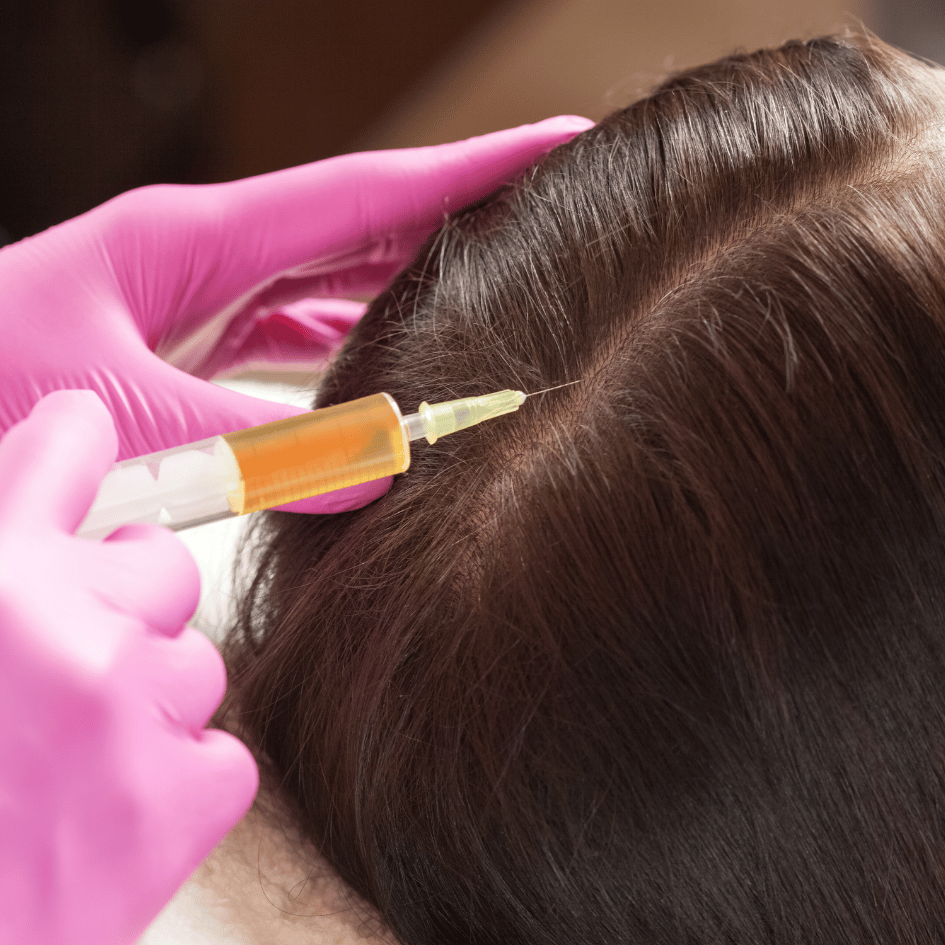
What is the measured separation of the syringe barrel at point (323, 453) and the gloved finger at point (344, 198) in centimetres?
32

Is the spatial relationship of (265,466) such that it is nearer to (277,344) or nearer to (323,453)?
(323,453)

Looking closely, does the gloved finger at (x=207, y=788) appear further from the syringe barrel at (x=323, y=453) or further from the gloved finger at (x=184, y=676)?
the syringe barrel at (x=323, y=453)

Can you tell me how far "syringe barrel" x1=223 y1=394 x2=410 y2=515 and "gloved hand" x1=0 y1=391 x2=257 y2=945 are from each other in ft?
0.31

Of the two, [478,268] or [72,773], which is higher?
[478,268]

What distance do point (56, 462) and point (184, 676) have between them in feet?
0.51

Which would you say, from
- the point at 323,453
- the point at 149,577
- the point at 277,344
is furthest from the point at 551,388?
the point at 277,344

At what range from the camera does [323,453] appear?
60 cm

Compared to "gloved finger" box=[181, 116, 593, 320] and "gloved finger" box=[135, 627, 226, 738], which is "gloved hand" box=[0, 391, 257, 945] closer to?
"gloved finger" box=[135, 627, 226, 738]

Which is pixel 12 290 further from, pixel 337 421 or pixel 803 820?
pixel 803 820

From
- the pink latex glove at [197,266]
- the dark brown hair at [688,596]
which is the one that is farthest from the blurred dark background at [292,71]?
the dark brown hair at [688,596]

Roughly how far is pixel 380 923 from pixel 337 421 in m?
0.41

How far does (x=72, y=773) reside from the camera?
48 cm

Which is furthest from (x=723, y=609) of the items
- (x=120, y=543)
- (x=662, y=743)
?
(x=120, y=543)

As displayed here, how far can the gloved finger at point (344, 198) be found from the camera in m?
0.84
